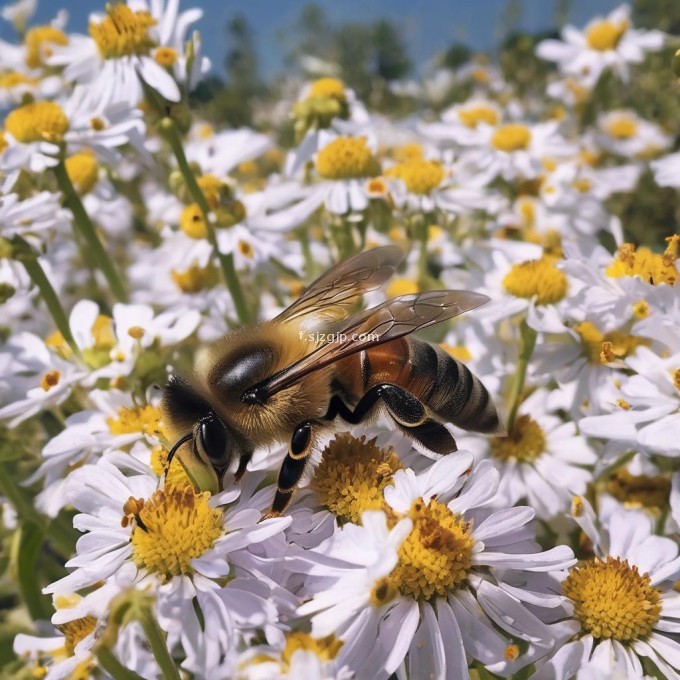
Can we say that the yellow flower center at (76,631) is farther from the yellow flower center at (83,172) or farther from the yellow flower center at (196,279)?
the yellow flower center at (83,172)

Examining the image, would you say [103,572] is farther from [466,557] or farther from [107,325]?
[107,325]

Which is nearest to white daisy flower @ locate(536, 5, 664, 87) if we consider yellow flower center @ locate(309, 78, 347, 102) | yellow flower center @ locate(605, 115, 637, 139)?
yellow flower center @ locate(605, 115, 637, 139)

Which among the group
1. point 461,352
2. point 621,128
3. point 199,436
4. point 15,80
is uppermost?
point 15,80

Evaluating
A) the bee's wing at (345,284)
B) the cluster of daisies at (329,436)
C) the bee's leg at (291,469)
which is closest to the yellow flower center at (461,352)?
the cluster of daisies at (329,436)

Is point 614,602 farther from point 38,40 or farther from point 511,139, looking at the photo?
point 38,40

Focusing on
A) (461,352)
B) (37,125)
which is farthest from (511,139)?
(37,125)

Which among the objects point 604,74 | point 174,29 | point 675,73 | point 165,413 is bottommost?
point 604,74

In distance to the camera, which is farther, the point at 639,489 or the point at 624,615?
the point at 639,489

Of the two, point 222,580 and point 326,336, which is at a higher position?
point 326,336

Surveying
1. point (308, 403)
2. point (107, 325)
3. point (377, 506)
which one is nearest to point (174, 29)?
point (107, 325)
